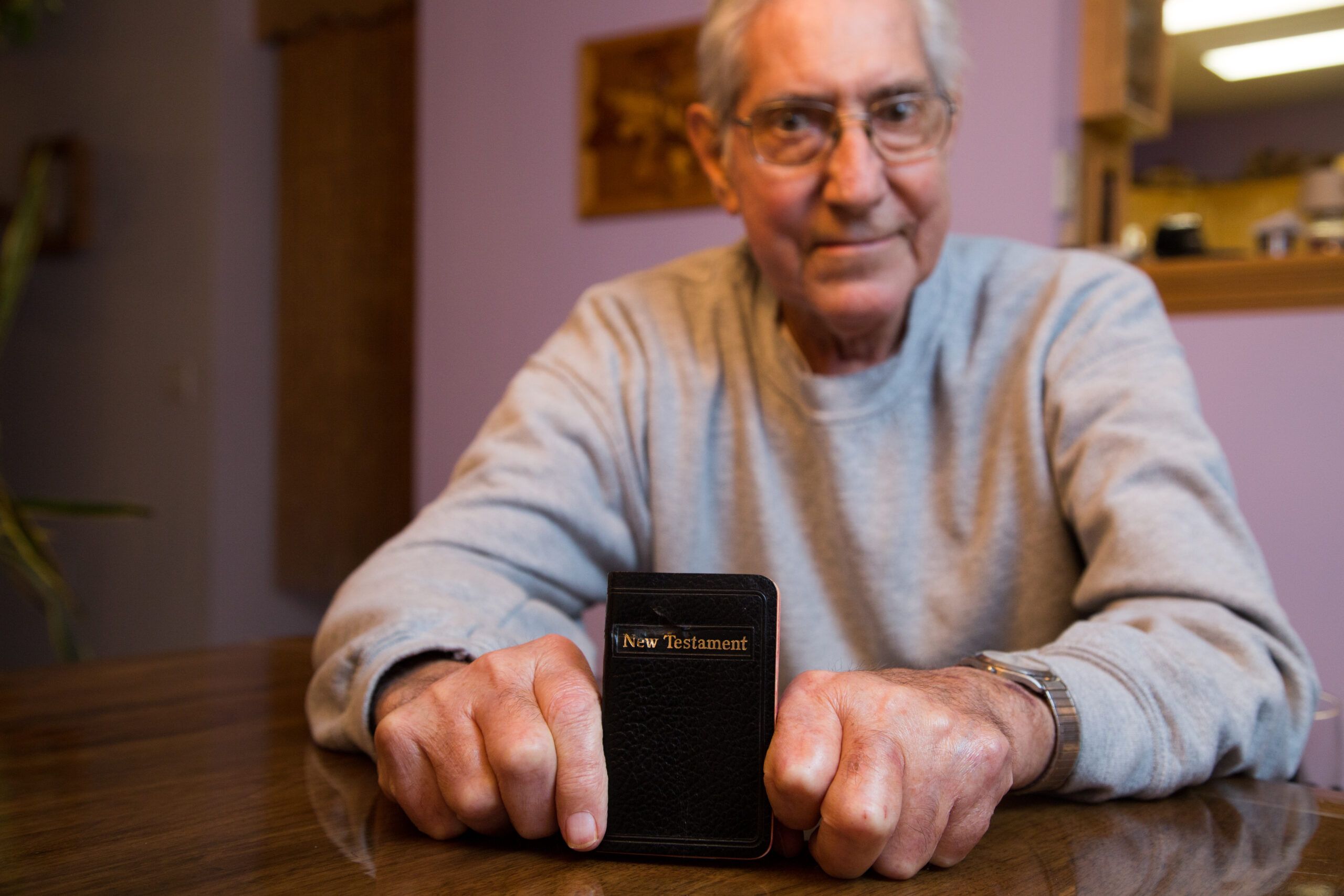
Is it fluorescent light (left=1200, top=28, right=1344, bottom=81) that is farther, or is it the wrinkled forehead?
fluorescent light (left=1200, top=28, right=1344, bottom=81)

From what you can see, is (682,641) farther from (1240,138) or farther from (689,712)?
(1240,138)

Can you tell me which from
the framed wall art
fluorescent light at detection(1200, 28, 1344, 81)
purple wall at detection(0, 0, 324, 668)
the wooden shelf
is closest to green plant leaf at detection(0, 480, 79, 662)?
purple wall at detection(0, 0, 324, 668)

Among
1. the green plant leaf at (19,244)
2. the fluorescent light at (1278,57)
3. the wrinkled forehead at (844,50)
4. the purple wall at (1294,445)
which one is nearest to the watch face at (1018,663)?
the wrinkled forehead at (844,50)

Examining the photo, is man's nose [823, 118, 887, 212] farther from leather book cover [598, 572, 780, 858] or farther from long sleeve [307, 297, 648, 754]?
leather book cover [598, 572, 780, 858]

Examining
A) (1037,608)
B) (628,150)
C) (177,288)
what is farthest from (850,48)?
(177,288)

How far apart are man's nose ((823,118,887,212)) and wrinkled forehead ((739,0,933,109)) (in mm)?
33

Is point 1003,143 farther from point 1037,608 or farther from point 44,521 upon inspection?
point 44,521

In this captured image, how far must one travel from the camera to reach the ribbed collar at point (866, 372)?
1084mm

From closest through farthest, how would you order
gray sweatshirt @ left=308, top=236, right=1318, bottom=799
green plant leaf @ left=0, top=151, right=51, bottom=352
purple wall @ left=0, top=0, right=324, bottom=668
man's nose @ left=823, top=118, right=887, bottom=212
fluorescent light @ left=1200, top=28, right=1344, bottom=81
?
gray sweatshirt @ left=308, top=236, right=1318, bottom=799
man's nose @ left=823, top=118, right=887, bottom=212
green plant leaf @ left=0, top=151, right=51, bottom=352
purple wall @ left=0, top=0, right=324, bottom=668
fluorescent light @ left=1200, top=28, right=1344, bottom=81

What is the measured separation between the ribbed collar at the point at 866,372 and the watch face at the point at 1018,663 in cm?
45

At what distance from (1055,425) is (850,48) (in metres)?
0.39

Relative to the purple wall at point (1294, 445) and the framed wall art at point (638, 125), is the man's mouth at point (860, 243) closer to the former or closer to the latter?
the purple wall at point (1294, 445)

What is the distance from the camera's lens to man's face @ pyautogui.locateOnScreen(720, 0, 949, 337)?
101 cm

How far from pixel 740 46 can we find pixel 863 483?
0.45m
